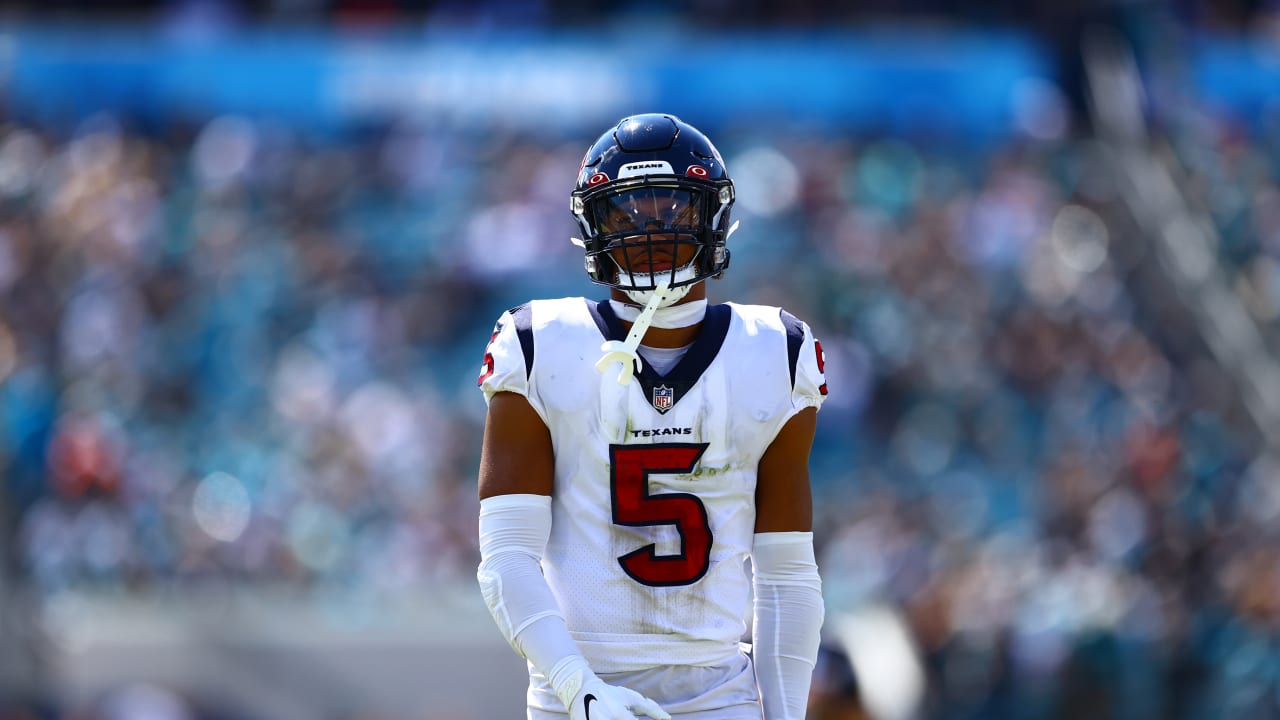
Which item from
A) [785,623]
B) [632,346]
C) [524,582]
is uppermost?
[632,346]

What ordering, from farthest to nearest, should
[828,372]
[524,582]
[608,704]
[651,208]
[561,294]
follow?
1. [561,294]
2. [828,372]
3. [651,208]
4. [524,582]
5. [608,704]

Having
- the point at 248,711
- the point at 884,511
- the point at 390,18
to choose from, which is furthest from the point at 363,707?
the point at 390,18

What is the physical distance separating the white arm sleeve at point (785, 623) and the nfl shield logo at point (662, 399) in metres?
0.36

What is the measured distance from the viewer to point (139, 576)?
10.6 m

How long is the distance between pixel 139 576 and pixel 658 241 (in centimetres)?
780

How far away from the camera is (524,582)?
138 inches

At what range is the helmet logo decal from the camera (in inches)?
143

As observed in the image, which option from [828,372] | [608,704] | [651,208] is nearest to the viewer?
[608,704]

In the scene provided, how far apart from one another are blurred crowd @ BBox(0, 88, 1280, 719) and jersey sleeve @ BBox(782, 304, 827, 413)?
5.88 meters

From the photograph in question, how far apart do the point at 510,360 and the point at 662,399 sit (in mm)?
319

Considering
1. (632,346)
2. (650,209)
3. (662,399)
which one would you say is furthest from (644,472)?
(650,209)

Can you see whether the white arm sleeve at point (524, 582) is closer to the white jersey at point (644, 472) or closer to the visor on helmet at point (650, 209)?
the white jersey at point (644, 472)

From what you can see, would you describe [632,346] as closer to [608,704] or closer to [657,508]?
[657,508]

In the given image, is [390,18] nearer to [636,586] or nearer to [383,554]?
[383,554]
